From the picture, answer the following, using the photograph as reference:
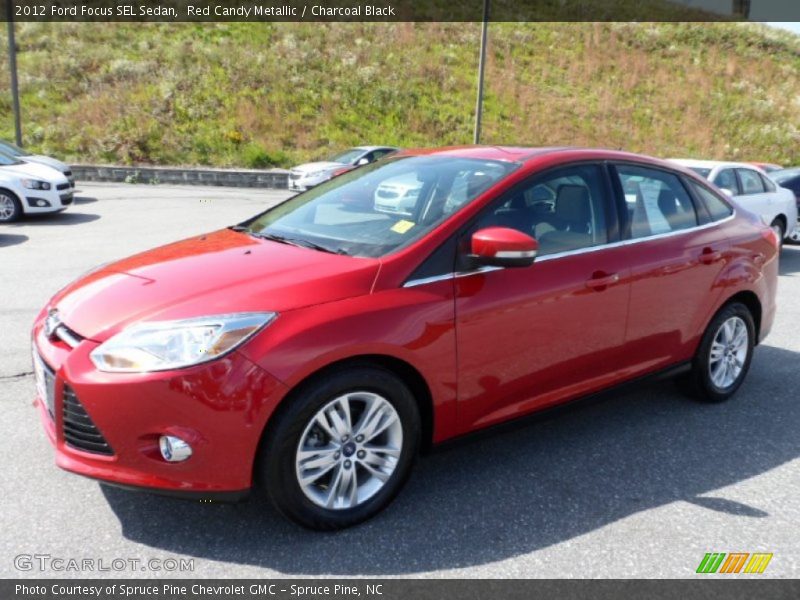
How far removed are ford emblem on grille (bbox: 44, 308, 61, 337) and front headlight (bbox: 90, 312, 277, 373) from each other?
0.44m

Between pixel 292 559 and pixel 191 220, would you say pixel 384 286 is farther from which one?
pixel 191 220

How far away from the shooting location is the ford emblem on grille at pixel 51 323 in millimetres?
3219

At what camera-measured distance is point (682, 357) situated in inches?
180

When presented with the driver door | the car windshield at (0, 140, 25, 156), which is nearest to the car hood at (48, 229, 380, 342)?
the driver door

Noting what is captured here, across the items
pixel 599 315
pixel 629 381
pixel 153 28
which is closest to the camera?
pixel 599 315

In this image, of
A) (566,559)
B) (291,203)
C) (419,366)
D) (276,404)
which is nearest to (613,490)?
(566,559)

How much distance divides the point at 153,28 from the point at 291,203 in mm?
32643

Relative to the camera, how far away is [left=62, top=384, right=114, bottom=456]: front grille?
2869 millimetres

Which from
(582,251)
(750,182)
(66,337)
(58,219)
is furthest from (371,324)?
(58,219)

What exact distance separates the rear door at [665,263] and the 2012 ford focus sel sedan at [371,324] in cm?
1

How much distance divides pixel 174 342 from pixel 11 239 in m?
9.42

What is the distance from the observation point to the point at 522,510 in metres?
3.40

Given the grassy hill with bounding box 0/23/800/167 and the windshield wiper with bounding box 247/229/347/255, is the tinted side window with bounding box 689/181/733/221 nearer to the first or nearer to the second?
the windshield wiper with bounding box 247/229/347/255

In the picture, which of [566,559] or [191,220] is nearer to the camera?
[566,559]
